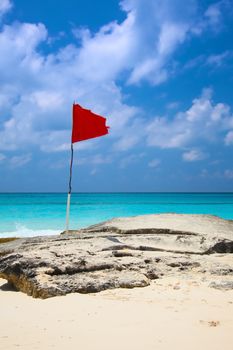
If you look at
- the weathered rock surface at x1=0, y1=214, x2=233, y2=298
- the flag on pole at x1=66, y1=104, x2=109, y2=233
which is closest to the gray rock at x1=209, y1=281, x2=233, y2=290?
the weathered rock surface at x1=0, y1=214, x2=233, y2=298

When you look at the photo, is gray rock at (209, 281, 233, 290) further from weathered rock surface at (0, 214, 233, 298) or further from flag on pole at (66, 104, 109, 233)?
flag on pole at (66, 104, 109, 233)

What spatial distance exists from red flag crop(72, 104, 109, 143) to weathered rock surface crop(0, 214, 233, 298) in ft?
9.09

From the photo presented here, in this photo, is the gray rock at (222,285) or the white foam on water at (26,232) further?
the white foam on water at (26,232)

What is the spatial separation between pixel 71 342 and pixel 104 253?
3.43 metres

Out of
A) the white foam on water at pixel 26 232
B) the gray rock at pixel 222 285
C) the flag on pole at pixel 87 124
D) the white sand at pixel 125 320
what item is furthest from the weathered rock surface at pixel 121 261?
the white foam on water at pixel 26 232

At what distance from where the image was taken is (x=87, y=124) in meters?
10.6

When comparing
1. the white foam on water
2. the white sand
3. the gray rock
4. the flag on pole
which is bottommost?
the white foam on water

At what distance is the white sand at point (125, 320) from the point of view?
3709 mm

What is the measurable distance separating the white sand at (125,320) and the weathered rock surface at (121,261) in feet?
0.87

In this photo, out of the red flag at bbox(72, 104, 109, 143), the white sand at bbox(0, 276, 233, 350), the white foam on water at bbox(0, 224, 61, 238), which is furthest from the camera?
the white foam on water at bbox(0, 224, 61, 238)

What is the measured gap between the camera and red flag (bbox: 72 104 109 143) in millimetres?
10570

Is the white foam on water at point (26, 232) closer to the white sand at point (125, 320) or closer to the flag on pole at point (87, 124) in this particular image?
the flag on pole at point (87, 124)

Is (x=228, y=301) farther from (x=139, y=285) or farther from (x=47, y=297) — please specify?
(x=47, y=297)

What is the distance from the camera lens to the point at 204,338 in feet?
12.3
